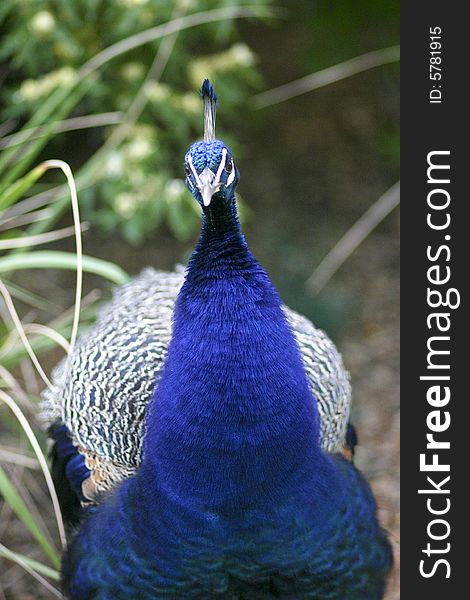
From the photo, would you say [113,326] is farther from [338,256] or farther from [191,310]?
[338,256]

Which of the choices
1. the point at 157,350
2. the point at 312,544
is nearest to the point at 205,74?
the point at 157,350

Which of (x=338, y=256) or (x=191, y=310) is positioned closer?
(x=191, y=310)

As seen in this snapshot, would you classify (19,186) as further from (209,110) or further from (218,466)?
(218,466)

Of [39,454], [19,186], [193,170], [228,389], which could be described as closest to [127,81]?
[19,186]

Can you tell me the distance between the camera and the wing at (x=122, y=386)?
2.44 metres

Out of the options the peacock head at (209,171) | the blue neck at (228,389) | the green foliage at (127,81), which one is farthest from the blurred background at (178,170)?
the peacock head at (209,171)

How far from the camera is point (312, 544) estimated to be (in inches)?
86.9

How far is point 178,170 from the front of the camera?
453cm

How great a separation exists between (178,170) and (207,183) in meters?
2.69

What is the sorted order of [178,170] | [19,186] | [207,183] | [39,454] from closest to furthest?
[207,183], [39,454], [19,186], [178,170]

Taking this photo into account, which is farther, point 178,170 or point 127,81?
point 178,170

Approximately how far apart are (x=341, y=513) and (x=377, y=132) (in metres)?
3.48

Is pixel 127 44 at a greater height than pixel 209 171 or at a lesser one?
greater

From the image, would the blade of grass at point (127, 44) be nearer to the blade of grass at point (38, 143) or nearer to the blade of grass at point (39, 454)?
the blade of grass at point (38, 143)
